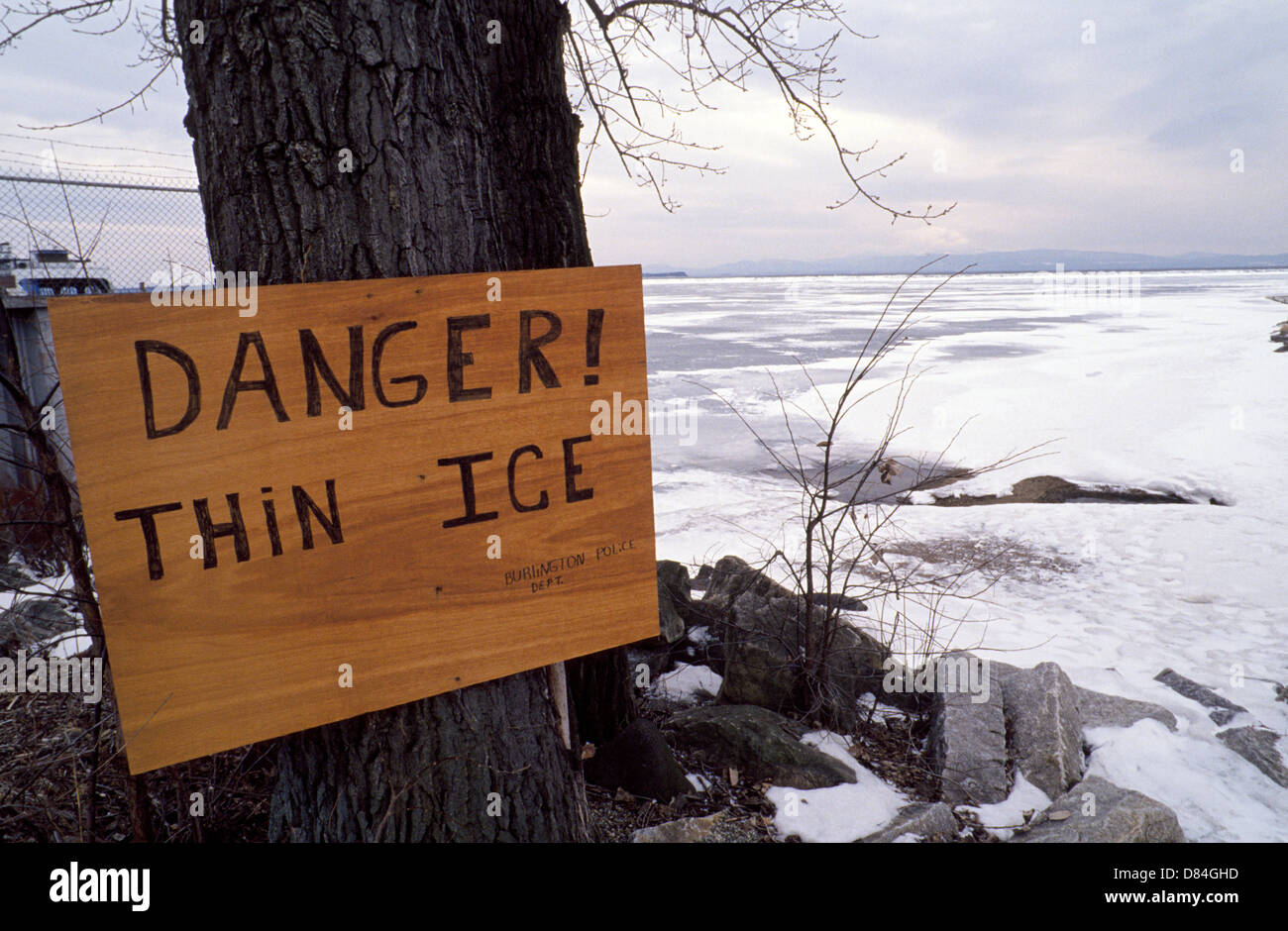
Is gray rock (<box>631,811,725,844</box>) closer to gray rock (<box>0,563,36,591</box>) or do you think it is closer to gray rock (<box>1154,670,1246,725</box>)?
gray rock (<box>0,563,36,591</box>)

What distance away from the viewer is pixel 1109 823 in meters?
2.55

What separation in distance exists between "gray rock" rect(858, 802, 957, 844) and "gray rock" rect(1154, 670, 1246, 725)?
2.08 m

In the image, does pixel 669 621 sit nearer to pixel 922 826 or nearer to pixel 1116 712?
pixel 922 826

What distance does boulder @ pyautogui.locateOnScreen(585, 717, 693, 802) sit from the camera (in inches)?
111

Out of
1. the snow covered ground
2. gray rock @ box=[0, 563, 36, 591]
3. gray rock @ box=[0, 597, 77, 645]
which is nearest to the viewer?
gray rock @ box=[0, 563, 36, 591]

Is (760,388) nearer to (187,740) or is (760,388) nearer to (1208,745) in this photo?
(1208,745)

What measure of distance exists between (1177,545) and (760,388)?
795cm

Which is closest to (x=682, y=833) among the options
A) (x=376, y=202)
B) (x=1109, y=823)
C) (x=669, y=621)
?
(x=1109, y=823)

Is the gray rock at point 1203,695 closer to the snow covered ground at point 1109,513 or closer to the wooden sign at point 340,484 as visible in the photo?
the snow covered ground at point 1109,513

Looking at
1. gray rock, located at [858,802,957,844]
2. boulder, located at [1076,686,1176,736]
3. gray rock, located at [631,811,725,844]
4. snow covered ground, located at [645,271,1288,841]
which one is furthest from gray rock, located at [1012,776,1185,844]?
gray rock, located at [631,811,725,844]

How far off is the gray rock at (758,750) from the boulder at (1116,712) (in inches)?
58.6

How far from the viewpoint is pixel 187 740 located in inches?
60.5

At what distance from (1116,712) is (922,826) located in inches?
67.9

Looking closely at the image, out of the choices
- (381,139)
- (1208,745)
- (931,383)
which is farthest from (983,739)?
(931,383)
